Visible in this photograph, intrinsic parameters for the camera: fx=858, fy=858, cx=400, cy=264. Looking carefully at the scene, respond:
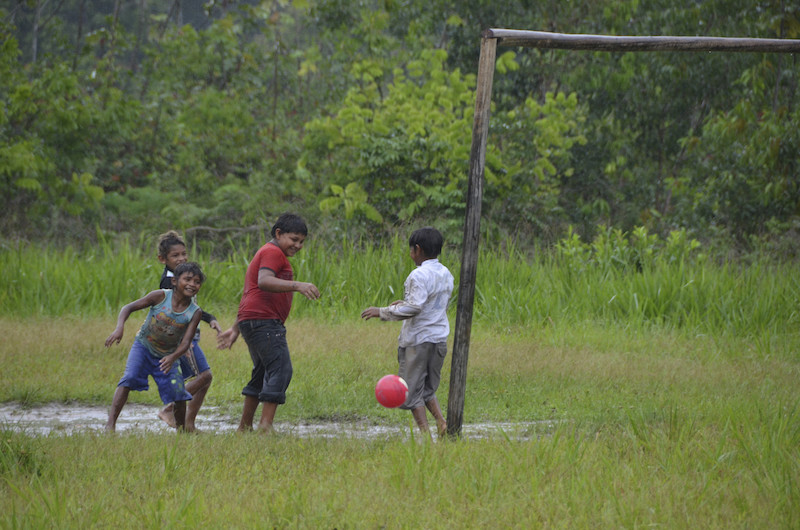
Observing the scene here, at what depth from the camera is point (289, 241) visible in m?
6.16

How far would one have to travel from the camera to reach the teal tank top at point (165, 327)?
6.23m

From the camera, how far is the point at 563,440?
5.76 metres

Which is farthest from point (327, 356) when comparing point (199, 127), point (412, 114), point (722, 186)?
point (199, 127)

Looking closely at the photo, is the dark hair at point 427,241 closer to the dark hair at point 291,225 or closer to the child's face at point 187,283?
the dark hair at point 291,225

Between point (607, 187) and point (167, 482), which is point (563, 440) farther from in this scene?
point (607, 187)

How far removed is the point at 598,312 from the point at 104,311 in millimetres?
6669

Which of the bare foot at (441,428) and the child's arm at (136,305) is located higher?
the child's arm at (136,305)

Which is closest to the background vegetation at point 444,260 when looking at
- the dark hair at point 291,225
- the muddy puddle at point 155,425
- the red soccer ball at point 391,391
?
the muddy puddle at point 155,425

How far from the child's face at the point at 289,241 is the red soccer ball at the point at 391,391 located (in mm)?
→ 1202

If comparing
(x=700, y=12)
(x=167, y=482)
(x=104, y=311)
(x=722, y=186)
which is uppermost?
(x=700, y=12)

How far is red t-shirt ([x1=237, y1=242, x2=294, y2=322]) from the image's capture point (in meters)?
6.08

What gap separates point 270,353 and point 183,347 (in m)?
0.62

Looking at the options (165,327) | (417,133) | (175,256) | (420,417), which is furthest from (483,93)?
(417,133)

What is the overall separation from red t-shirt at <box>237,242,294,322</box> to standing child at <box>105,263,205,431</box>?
35 centimetres
